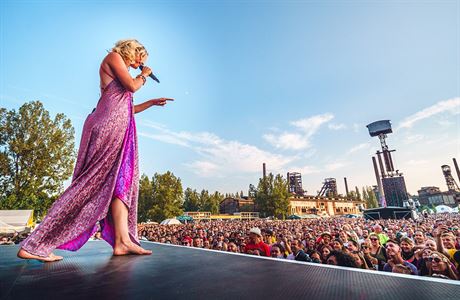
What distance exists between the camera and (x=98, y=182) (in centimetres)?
201

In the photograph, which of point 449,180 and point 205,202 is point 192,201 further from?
point 449,180

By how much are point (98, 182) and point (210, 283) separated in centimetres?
137

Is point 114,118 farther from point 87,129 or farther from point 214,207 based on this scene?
point 214,207

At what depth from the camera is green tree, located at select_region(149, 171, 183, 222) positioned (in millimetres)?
44719

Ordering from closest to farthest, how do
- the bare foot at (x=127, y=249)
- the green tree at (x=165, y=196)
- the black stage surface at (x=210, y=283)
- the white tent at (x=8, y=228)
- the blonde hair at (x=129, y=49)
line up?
the black stage surface at (x=210, y=283)
the bare foot at (x=127, y=249)
the blonde hair at (x=129, y=49)
the white tent at (x=8, y=228)
the green tree at (x=165, y=196)

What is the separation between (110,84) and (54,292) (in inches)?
70.3

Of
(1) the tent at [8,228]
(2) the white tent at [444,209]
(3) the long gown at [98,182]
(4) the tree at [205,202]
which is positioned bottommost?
(1) the tent at [8,228]

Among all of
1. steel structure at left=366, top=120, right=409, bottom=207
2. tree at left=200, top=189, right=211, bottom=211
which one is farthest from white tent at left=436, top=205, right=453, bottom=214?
tree at left=200, top=189, right=211, bottom=211

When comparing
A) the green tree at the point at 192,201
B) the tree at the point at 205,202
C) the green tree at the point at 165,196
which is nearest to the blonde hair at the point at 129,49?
the green tree at the point at 165,196

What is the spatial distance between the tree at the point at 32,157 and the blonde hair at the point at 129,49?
20.8m

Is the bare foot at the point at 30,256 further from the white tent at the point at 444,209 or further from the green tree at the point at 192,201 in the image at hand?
the green tree at the point at 192,201

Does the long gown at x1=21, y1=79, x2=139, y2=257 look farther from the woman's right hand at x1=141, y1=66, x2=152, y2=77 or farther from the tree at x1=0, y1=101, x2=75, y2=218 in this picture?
the tree at x1=0, y1=101, x2=75, y2=218

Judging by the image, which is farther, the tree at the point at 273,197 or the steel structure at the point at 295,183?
the steel structure at the point at 295,183

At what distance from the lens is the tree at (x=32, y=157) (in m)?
17.8
